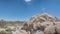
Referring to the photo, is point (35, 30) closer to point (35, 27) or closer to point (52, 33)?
point (35, 27)

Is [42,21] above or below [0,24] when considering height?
below

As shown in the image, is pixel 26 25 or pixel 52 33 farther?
pixel 26 25

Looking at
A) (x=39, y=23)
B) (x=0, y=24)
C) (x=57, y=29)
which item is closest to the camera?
(x=57, y=29)

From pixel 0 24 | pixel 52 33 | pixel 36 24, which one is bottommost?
pixel 52 33

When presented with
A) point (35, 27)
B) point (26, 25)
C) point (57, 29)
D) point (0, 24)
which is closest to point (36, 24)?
point (35, 27)

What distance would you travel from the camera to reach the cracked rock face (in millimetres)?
13656

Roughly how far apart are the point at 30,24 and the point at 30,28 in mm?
354

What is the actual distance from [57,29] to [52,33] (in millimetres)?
493

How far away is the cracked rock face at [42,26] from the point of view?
13.7 m

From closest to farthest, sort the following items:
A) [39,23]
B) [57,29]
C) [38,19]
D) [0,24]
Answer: [57,29] < [39,23] < [38,19] < [0,24]

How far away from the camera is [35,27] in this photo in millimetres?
15688

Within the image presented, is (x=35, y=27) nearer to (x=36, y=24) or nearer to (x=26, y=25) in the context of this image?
(x=36, y=24)

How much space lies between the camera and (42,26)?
1492 centimetres

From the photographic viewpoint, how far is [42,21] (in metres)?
16.2
